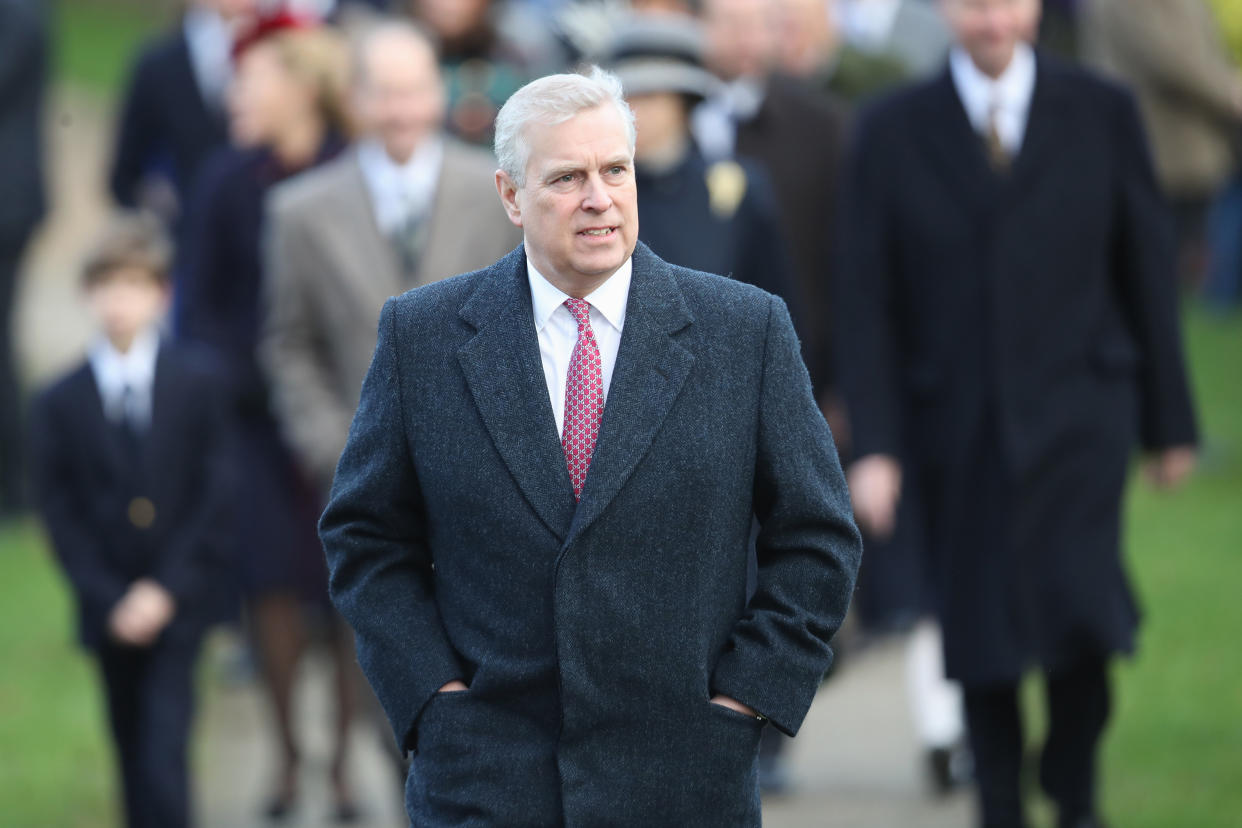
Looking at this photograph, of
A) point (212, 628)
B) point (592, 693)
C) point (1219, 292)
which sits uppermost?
point (592, 693)

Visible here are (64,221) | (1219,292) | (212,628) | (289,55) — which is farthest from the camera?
(64,221)

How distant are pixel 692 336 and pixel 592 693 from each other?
25.1 inches

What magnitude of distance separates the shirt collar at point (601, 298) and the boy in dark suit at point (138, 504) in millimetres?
2909

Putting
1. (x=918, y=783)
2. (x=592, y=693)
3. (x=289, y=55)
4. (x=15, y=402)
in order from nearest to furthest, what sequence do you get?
1. (x=592, y=693)
2. (x=918, y=783)
3. (x=289, y=55)
4. (x=15, y=402)

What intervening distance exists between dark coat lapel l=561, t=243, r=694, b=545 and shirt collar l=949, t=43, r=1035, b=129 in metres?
2.68

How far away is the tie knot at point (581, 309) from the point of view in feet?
13.0

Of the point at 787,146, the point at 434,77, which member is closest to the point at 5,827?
the point at 434,77

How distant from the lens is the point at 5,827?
750 cm

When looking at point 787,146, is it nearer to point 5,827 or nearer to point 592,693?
point 5,827

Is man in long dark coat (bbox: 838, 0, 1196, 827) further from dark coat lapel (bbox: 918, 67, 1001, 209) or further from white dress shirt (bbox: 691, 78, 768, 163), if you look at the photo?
white dress shirt (bbox: 691, 78, 768, 163)

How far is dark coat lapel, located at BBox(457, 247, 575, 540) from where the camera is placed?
3846 mm

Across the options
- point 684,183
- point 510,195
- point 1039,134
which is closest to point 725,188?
point 684,183

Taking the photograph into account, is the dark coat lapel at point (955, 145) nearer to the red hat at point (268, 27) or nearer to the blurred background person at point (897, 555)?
the blurred background person at point (897, 555)

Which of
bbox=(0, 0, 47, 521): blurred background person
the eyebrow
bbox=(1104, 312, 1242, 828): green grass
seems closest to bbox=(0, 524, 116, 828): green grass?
bbox=(0, 0, 47, 521): blurred background person
